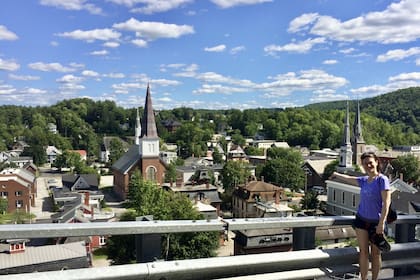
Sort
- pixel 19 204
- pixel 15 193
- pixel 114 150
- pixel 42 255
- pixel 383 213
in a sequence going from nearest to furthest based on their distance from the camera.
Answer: pixel 383 213 → pixel 42 255 → pixel 19 204 → pixel 15 193 → pixel 114 150

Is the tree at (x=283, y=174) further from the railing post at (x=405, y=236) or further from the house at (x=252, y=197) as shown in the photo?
the railing post at (x=405, y=236)

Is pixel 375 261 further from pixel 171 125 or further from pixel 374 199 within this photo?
pixel 171 125

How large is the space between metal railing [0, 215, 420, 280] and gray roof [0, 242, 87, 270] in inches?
549

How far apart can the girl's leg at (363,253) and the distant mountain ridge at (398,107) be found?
479 feet

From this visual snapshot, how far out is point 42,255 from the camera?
1711cm

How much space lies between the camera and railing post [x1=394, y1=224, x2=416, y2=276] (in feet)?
14.6

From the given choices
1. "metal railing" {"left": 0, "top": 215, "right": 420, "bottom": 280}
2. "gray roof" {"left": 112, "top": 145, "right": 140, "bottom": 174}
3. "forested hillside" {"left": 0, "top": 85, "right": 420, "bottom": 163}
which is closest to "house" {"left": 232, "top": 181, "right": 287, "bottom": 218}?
"gray roof" {"left": 112, "top": 145, "right": 140, "bottom": 174}

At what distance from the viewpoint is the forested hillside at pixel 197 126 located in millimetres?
98062

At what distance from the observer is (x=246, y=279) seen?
3496 mm

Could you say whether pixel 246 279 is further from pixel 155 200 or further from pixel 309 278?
pixel 155 200

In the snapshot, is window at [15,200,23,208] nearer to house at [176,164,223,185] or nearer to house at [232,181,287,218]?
house at [176,164,223,185]

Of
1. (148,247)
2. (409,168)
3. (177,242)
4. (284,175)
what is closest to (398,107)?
(409,168)

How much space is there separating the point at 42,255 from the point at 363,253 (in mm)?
16431

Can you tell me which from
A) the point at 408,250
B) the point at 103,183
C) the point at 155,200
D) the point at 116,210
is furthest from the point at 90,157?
the point at 408,250
